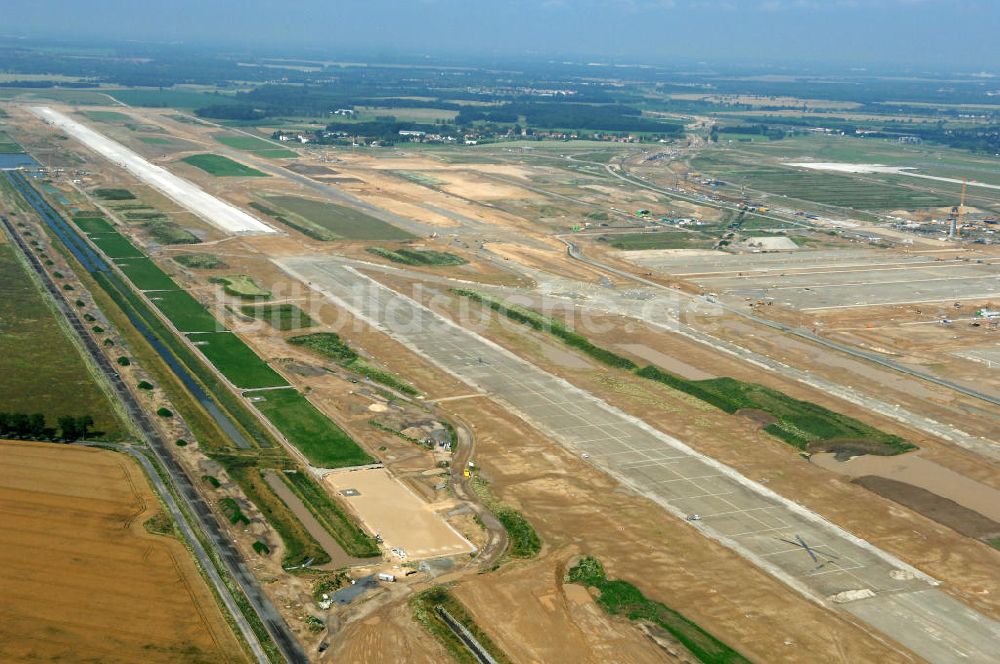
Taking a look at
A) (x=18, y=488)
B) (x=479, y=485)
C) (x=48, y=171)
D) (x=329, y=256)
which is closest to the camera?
(x=18, y=488)

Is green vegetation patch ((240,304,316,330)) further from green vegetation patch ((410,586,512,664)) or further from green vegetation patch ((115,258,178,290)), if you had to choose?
green vegetation patch ((410,586,512,664))

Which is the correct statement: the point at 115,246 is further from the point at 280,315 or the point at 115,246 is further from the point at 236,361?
the point at 236,361

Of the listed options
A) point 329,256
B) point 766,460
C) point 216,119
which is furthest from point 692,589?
point 216,119

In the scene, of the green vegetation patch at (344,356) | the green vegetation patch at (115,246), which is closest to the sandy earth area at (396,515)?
the green vegetation patch at (344,356)

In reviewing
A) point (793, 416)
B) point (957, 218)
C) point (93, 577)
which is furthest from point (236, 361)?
point (957, 218)

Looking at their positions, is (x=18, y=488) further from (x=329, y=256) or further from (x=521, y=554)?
(x=329, y=256)

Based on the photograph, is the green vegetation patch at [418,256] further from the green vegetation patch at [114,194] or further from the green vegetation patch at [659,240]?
the green vegetation patch at [114,194]

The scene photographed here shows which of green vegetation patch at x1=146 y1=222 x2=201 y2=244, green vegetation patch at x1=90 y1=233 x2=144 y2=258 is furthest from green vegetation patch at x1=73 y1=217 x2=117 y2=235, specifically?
green vegetation patch at x1=146 y1=222 x2=201 y2=244
